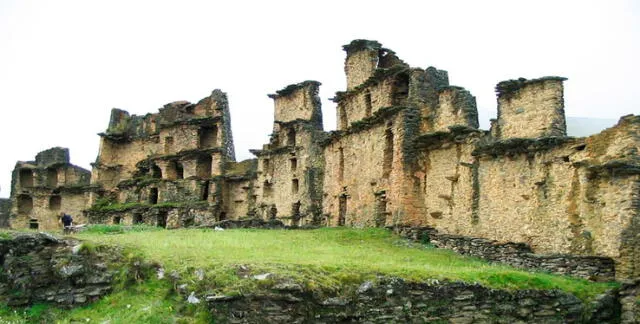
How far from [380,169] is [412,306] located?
54.8ft

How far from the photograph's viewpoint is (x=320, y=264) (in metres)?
18.8

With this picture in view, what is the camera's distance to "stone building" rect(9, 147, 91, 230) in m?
63.1

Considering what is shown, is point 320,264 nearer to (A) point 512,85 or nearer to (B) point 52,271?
(B) point 52,271

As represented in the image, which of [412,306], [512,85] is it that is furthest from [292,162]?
[412,306]

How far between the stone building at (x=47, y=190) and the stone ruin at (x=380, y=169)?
0.41 feet

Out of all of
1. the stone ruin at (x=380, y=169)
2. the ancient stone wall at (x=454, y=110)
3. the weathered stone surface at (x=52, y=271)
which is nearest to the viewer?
the weathered stone surface at (x=52, y=271)

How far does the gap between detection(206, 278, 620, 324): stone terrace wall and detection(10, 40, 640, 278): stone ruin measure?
2.69 m

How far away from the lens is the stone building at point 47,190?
207 feet

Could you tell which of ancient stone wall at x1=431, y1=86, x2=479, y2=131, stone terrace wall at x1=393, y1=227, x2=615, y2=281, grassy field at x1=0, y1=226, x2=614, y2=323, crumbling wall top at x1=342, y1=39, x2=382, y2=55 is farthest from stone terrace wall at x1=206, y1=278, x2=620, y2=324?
crumbling wall top at x1=342, y1=39, x2=382, y2=55

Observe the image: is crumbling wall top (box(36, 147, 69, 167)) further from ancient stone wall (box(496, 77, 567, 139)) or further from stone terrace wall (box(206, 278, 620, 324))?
stone terrace wall (box(206, 278, 620, 324))

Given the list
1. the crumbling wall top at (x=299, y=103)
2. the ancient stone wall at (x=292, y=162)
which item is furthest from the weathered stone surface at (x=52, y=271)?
the crumbling wall top at (x=299, y=103)

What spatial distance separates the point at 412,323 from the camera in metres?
18.2

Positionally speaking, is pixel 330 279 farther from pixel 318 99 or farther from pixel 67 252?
pixel 318 99

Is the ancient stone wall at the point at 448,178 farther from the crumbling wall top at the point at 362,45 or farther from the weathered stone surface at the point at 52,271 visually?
the weathered stone surface at the point at 52,271
